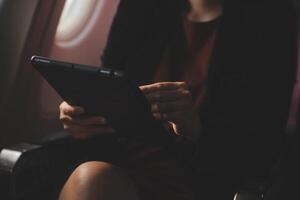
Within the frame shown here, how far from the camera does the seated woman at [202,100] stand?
868mm

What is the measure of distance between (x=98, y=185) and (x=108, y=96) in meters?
0.17

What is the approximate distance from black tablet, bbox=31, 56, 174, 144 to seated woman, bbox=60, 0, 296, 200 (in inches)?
1.4

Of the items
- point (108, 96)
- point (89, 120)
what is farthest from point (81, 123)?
point (108, 96)

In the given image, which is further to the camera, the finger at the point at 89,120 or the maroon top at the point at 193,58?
the maroon top at the point at 193,58

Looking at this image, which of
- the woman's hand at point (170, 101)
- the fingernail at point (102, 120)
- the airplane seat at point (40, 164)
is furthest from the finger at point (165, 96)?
the airplane seat at point (40, 164)

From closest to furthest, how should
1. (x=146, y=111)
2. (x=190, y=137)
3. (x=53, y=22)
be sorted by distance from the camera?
1. (x=146, y=111)
2. (x=190, y=137)
3. (x=53, y=22)

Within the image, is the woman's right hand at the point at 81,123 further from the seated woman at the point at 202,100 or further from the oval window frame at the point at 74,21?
the oval window frame at the point at 74,21

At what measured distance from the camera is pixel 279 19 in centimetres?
99

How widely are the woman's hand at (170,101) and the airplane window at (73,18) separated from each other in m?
0.53

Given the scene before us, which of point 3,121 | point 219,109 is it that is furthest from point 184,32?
point 3,121

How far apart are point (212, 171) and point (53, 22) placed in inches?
21.5

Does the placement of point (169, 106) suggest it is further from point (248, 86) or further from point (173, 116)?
point (248, 86)

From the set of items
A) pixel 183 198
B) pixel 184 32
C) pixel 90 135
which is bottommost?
pixel 183 198

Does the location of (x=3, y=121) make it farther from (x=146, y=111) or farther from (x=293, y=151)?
(x=293, y=151)
